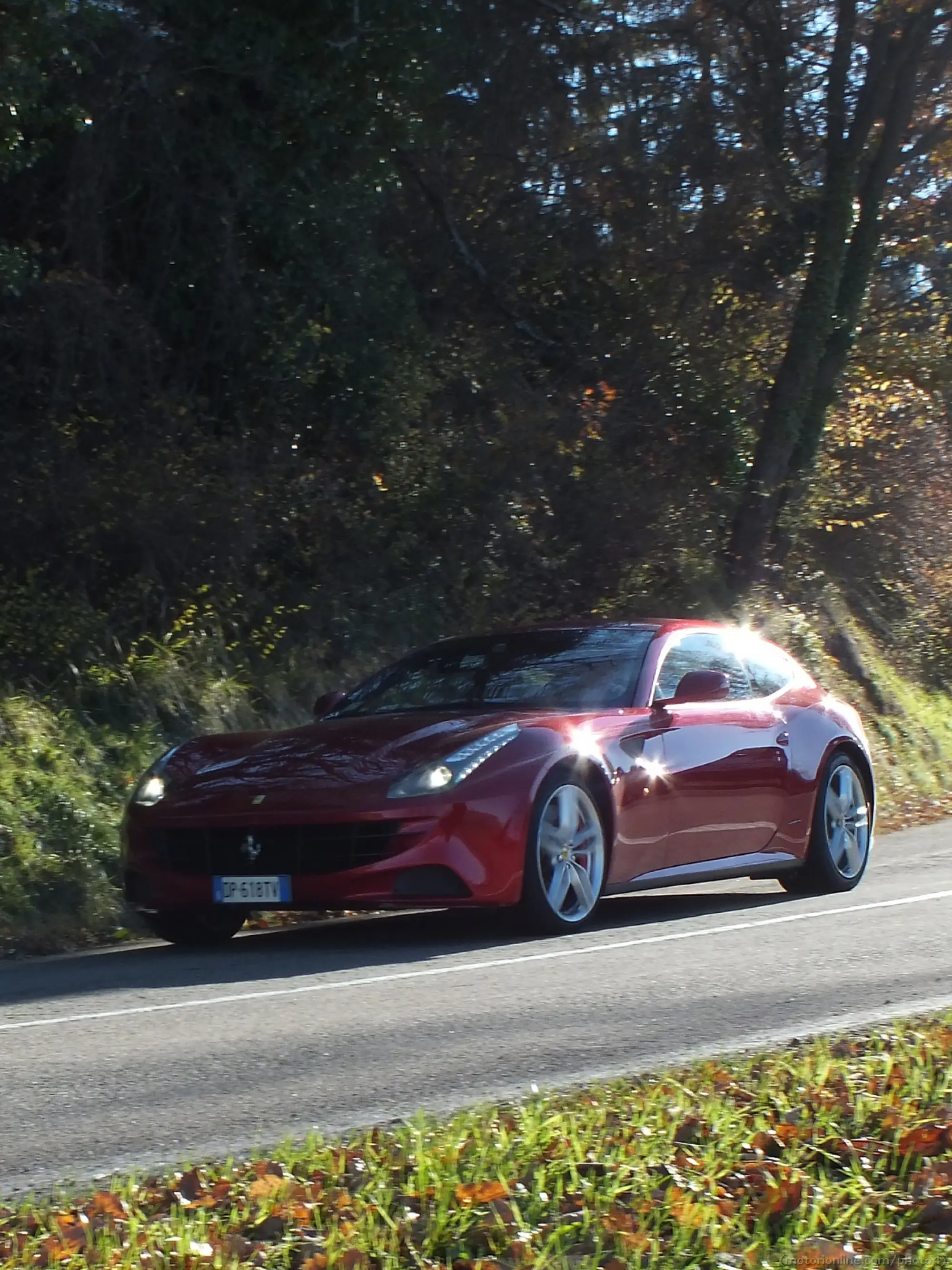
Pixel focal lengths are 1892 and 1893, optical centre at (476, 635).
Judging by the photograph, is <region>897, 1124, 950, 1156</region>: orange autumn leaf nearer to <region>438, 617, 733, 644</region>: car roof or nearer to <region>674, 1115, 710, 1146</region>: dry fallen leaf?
<region>674, 1115, 710, 1146</region>: dry fallen leaf

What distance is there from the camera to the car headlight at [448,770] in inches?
334

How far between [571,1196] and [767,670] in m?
7.04

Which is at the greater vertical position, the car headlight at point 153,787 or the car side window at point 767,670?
the car side window at point 767,670

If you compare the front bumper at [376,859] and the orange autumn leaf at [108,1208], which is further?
the front bumper at [376,859]

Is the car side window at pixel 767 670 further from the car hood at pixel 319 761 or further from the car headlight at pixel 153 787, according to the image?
the car headlight at pixel 153 787

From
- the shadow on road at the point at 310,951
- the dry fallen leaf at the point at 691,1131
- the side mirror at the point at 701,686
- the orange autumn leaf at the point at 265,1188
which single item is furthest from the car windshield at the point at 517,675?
the orange autumn leaf at the point at 265,1188

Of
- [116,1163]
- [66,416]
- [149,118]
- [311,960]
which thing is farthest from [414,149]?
[116,1163]

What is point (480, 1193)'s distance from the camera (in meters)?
4.23

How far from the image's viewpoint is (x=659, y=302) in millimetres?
20734

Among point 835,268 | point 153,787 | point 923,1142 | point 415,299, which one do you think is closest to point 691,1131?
point 923,1142

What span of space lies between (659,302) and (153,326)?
697cm

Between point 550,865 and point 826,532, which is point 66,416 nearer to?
point 550,865

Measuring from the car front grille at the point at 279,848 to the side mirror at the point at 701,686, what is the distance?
197 cm

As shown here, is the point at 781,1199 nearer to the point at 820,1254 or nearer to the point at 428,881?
the point at 820,1254
